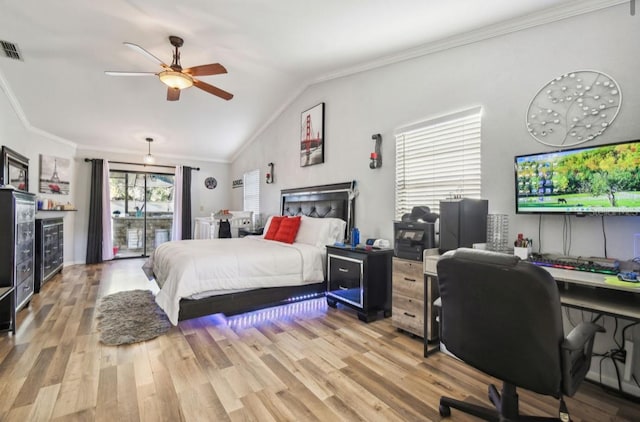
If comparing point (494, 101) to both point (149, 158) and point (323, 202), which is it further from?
Result: point (149, 158)

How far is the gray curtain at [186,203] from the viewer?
7.07 metres

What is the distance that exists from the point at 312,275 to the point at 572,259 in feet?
7.59

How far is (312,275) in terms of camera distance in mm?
3396

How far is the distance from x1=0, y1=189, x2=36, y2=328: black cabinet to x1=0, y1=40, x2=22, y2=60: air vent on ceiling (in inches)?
60.7

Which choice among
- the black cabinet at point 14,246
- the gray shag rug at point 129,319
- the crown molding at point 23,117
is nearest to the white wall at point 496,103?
the gray shag rug at point 129,319

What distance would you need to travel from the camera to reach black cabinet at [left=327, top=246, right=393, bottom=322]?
2951 mm

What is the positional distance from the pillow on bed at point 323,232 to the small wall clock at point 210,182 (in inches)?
180

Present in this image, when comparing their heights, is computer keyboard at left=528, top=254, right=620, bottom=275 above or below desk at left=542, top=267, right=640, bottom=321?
above

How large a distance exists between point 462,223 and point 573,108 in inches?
43.4

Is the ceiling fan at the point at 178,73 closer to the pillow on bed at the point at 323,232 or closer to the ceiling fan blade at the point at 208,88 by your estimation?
the ceiling fan blade at the point at 208,88

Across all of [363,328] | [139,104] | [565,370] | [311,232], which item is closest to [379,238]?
[311,232]

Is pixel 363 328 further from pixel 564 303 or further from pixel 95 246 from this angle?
pixel 95 246

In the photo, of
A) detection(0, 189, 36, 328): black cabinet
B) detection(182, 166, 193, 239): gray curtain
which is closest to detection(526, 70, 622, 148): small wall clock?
detection(0, 189, 36, 328): black cabinet

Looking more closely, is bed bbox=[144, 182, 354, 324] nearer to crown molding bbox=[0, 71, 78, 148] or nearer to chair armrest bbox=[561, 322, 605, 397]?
chair armrest bbox=[561, 322, 605, 397]
